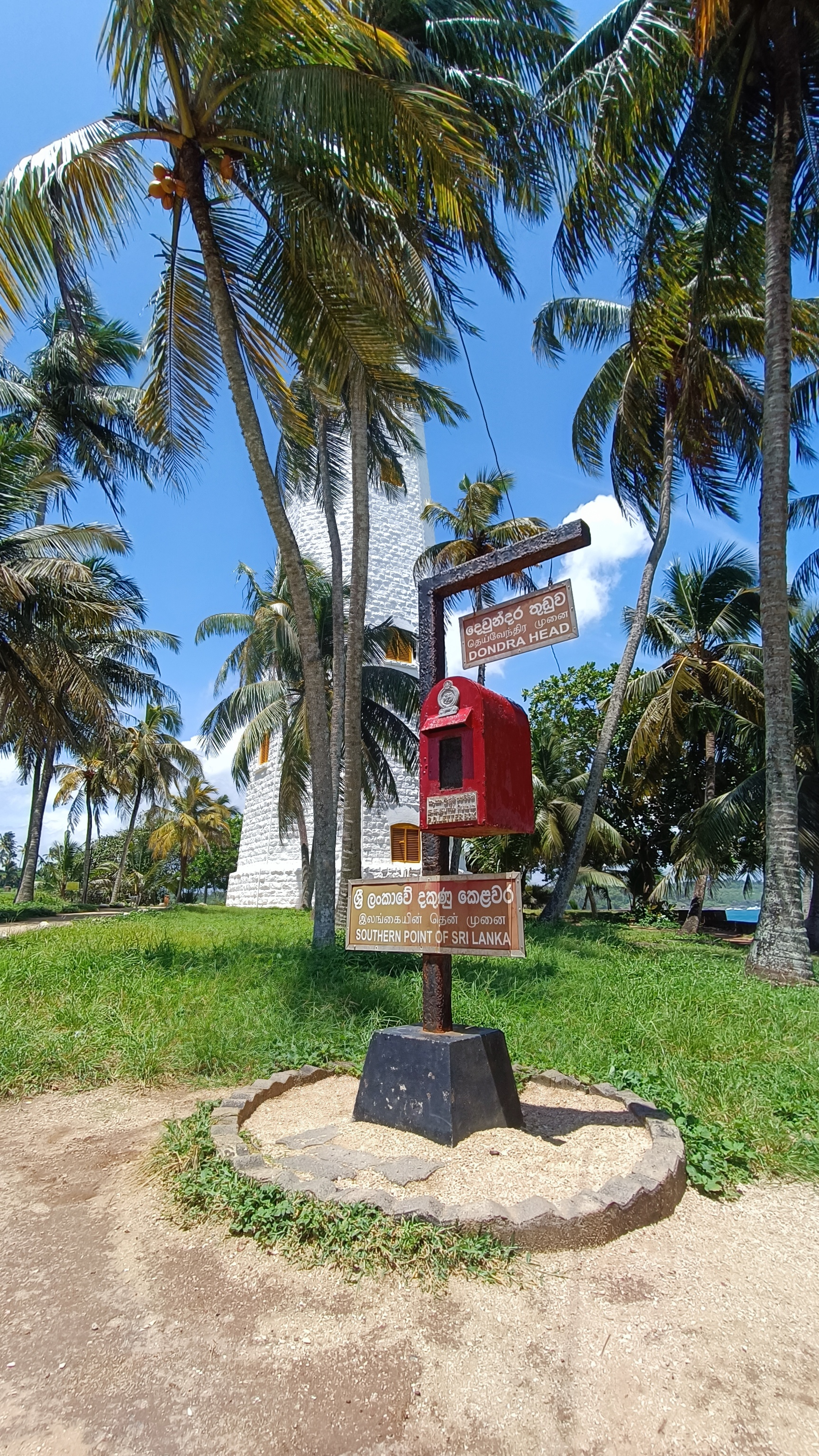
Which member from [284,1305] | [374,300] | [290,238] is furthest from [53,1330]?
[290,238]

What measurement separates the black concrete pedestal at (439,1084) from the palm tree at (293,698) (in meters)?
12.7

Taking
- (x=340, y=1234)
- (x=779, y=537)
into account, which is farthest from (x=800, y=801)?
(x=340, y=1234)

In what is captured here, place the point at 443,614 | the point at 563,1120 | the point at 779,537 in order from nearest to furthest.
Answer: the point at 563,1120 < the point at 443,614 < the point at 779,537

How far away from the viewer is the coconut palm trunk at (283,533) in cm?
820

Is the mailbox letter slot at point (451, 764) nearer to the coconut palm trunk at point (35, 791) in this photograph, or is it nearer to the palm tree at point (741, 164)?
the palm tree at point (741, 164)

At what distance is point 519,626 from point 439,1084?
2.47 m

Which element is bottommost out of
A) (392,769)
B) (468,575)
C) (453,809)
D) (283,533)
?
(453,809)

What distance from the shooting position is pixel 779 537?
9969 mm

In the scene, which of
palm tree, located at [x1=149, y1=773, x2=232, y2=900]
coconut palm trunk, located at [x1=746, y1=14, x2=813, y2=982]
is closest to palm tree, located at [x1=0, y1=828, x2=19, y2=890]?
palm tree, located at [x1=149, y1=773, x2=232, y2=900]

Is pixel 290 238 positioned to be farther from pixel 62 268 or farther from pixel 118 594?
pixel 118 594

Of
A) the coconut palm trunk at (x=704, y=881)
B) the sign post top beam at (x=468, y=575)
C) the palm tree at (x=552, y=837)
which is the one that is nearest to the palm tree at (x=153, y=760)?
the palm tree at (x=552, y=837)

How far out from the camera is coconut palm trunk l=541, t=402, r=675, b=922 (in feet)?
45.8

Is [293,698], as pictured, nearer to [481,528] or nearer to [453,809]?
[481,528]

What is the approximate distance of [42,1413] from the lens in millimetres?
2391
